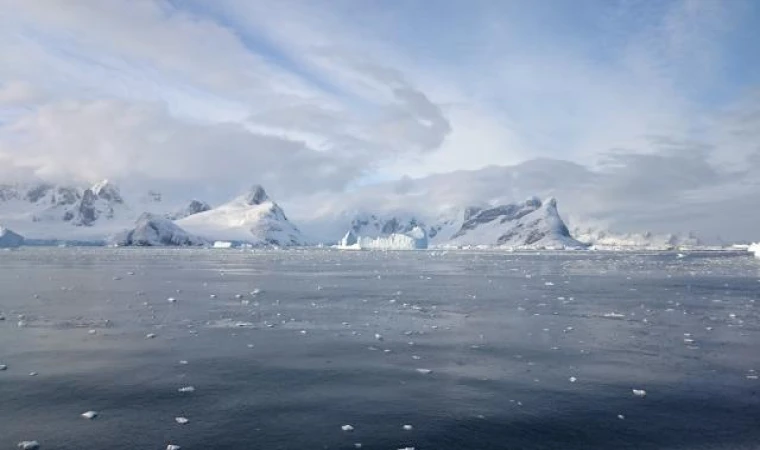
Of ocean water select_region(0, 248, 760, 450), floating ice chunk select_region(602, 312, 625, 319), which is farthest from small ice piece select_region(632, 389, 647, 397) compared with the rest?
floating ice chunk select_region(602, 312, 625, 319)

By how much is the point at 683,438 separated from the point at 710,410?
2.47 m

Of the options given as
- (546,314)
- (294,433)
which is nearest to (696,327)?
(546,314)

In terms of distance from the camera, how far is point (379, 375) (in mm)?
17484

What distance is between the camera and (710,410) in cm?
1422

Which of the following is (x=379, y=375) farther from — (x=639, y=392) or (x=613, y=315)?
(x=613, y=315)

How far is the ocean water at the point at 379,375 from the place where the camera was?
492 inches

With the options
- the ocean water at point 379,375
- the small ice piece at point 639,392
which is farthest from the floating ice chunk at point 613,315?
the small ice piece at point 639,392

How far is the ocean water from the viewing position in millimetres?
12508

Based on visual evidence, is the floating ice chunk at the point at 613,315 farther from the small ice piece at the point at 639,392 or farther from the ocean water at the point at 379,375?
the small ice piece at the point at 639,392

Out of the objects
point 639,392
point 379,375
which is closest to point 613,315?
point 639,392

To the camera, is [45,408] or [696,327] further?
[696,327]

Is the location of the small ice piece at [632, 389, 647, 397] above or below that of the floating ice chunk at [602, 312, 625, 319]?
below

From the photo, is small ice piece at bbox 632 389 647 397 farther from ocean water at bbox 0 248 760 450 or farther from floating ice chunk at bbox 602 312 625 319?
floating ice chunk at bbox 602 312 625 319

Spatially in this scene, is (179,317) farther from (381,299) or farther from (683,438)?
(683,438)
